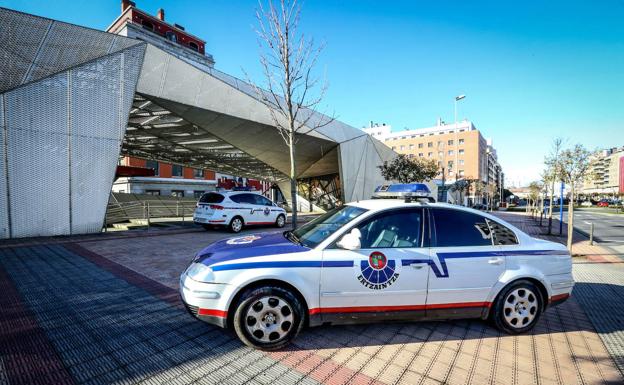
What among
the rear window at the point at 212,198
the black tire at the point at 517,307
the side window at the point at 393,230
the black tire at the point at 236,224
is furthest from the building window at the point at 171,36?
the black tire at the point at 517,307

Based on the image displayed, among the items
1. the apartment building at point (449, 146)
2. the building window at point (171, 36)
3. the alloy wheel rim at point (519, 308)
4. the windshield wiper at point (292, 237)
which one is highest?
the building window at point (171, 36)

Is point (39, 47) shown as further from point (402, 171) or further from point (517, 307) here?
point (402, 171)

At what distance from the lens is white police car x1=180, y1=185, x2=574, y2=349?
3037 millimetres

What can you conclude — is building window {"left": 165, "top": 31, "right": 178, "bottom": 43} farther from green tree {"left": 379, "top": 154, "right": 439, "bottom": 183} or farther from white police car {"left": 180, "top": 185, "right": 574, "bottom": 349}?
white police car {"left": 180, "top": 185, "right": 574, "bottom": 349}

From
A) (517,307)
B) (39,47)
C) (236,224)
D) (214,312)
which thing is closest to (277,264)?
(214,312)

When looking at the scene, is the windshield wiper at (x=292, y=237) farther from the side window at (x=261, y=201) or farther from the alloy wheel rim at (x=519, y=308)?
the side window at (x=261, y=201)

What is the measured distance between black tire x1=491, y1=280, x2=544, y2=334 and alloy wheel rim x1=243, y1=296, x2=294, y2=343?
2.52 metres

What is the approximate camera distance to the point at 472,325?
12.4ft

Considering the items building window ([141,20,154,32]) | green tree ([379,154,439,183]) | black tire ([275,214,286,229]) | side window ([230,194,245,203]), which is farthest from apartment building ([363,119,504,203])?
side window ([230,194,245,203])

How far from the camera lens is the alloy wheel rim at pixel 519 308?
356 cm

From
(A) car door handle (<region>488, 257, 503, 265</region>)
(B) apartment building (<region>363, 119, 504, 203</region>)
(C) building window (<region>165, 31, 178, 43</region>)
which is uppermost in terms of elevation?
(C) building window (<region>165, 31, 178, 43</region>)

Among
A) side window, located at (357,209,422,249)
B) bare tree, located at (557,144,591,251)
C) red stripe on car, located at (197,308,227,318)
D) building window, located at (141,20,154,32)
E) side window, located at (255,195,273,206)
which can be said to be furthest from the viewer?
building window, located at (141,20,154,32)

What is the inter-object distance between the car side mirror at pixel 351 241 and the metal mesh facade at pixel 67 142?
10419 mm

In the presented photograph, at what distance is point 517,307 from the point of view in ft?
11.7
